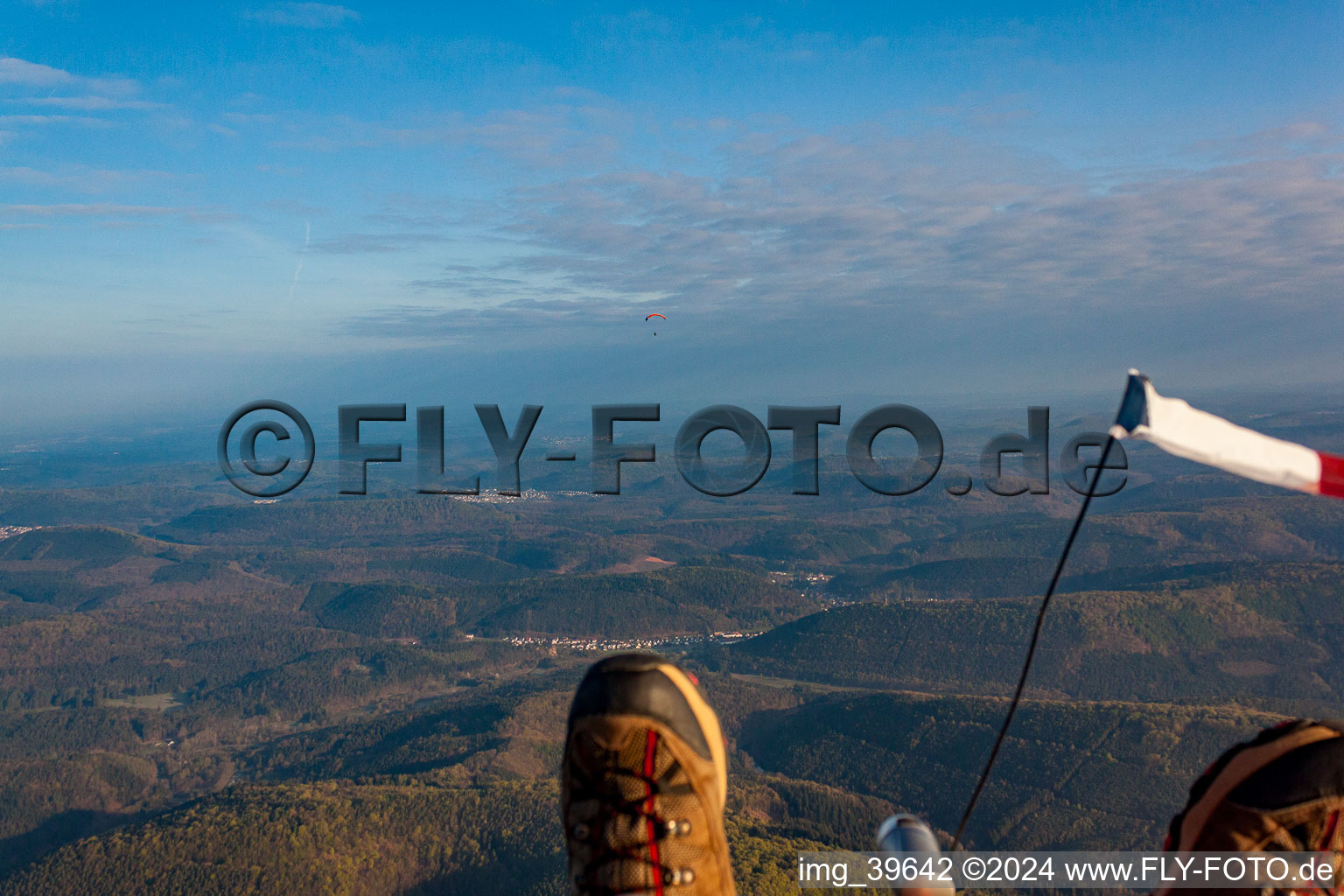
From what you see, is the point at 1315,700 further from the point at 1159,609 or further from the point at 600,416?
the point at 600,416

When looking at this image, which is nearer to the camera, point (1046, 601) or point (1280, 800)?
point (1046, 601)

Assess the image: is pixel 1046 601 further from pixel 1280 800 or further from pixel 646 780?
pixel 646 780

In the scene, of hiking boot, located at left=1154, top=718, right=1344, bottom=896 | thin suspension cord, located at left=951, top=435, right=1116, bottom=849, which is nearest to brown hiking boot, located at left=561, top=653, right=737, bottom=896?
thin suspension cord, located at left=951, top=435, right=1116, bottom=849

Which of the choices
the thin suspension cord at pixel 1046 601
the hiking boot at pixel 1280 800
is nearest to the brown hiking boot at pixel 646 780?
the thin suspension cord at pixel 1046 601

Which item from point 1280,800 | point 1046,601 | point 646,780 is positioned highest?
point 1046,601

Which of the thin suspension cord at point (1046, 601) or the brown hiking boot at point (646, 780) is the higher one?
the thin suspension cord at point (1046, 601)

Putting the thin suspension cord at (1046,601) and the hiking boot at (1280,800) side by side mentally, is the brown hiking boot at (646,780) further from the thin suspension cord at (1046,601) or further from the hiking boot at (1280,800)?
the hiking boot at (1280,800)

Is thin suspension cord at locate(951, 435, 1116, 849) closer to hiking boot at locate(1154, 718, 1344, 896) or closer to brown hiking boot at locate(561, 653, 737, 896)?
brown hiking boot at locate(561, 653, 737, 896)

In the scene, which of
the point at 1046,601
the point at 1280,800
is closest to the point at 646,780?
the point at 1046,601
